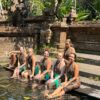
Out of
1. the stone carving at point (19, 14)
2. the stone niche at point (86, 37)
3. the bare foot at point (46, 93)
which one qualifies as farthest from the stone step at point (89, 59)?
the stone carving at point (19, 14)

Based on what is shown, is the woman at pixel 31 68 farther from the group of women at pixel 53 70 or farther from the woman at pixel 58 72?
the woman at pixel 58 72

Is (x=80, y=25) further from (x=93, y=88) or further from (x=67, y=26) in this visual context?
(x=93, y=88)

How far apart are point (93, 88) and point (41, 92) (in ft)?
5.63

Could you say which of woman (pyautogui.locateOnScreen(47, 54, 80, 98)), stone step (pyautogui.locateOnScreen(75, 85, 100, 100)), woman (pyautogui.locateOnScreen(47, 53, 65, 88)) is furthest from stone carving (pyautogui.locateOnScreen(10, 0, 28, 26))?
stone step (pyautogui.locateOnScreen(75, 85, 100, 100))

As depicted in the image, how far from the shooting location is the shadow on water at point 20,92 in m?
9.52

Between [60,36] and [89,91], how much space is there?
6965 mm

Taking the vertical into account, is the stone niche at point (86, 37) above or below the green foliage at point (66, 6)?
below

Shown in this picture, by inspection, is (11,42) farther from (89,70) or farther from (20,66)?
(89,70)

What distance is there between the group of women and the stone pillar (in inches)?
99.7

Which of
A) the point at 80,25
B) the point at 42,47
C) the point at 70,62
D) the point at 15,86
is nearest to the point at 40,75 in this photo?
the point at 15,86

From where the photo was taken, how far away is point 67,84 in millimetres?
9914

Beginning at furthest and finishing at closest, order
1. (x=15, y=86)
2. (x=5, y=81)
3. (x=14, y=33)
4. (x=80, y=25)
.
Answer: (x=14, y=33)
(x=80, y=25)
(x=5, y=81)
(x=15, y=86)

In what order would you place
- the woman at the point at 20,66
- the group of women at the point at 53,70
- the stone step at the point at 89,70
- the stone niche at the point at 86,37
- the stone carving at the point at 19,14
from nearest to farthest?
the group of women at the point at 53,70 → the stone step at the point at 89,70 → the woman at the point at 20,66 → the stone niche at the point at 86,37 → the stone carving at the point at 19,14

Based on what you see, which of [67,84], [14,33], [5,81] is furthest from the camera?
→ [14,33]
